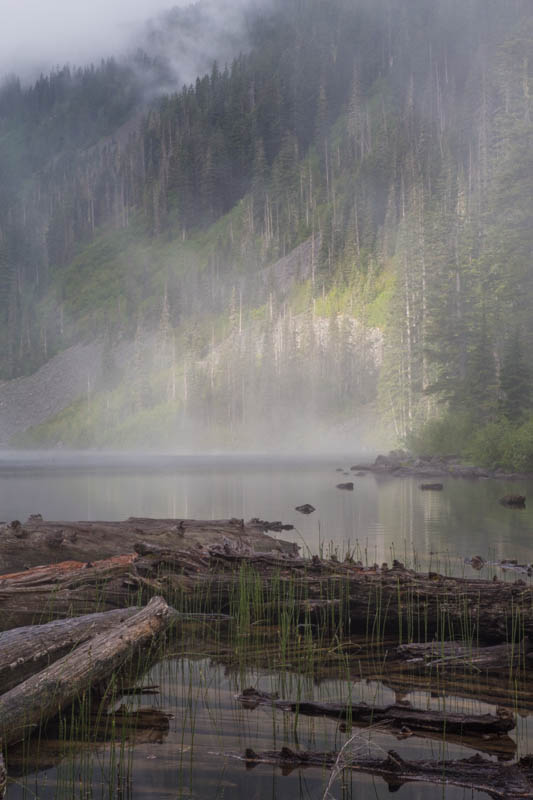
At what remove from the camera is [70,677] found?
569 cm

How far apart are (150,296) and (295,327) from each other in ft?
132

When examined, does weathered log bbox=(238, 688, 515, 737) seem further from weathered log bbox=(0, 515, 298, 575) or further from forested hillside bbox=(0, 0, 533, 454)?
forested hillside bbox=(0, 0, 533, 454)

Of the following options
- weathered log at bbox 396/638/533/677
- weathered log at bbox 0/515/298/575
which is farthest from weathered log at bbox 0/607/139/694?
weathered log at bbox 0/515/298/575

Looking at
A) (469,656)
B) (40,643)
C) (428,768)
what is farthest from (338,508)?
(428,768)

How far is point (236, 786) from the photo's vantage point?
4.61m

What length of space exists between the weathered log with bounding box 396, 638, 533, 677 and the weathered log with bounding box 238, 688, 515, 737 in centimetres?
117

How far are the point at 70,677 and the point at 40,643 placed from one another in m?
0.62

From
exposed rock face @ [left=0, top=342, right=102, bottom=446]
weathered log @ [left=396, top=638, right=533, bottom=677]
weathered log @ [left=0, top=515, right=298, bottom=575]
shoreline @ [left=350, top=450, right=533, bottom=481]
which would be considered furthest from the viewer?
exposed rock face @ [left=0, top=342, right=102, bottom=446]

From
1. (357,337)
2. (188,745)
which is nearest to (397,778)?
(188,745)

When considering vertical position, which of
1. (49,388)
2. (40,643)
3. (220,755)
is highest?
(49,388)

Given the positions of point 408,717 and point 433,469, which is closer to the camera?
point 408,717

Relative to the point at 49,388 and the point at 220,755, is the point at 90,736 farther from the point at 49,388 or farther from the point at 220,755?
the point at 49,388

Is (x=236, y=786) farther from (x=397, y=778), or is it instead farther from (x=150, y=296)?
(x=150, y=296)

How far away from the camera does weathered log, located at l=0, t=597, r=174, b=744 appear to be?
5.14 m
